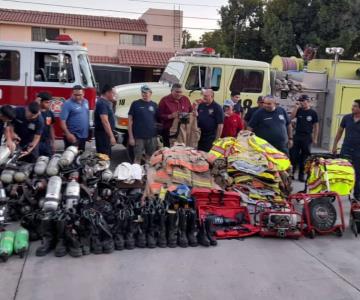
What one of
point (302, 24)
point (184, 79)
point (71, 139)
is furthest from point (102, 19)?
point (71, 139)

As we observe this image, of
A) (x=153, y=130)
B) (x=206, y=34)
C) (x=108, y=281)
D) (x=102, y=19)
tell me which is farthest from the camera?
(x=206, y=34)

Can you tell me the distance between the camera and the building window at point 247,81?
33.1ft

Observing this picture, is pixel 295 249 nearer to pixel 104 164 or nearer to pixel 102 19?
pixel 104 164

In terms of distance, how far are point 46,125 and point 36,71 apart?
8.49 ft

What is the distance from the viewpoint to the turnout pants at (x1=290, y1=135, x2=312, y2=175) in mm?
8883

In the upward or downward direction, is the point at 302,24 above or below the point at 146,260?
above

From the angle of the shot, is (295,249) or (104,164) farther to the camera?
(104,164)

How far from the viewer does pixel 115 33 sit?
36125mm

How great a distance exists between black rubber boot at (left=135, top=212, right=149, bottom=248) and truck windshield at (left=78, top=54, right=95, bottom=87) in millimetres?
5061

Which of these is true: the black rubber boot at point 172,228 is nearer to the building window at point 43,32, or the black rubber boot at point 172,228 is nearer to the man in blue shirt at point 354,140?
the man in blue shirt at point 354,140

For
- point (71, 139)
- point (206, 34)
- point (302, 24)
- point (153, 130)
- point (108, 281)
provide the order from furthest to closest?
point (206, 34) < point (302, 24) < point (153, 130) < point (71, 139) < point (108, 281)

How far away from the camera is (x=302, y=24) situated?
25.2 m

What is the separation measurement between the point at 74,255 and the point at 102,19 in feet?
114

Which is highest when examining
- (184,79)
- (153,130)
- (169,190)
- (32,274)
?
(184,79)
